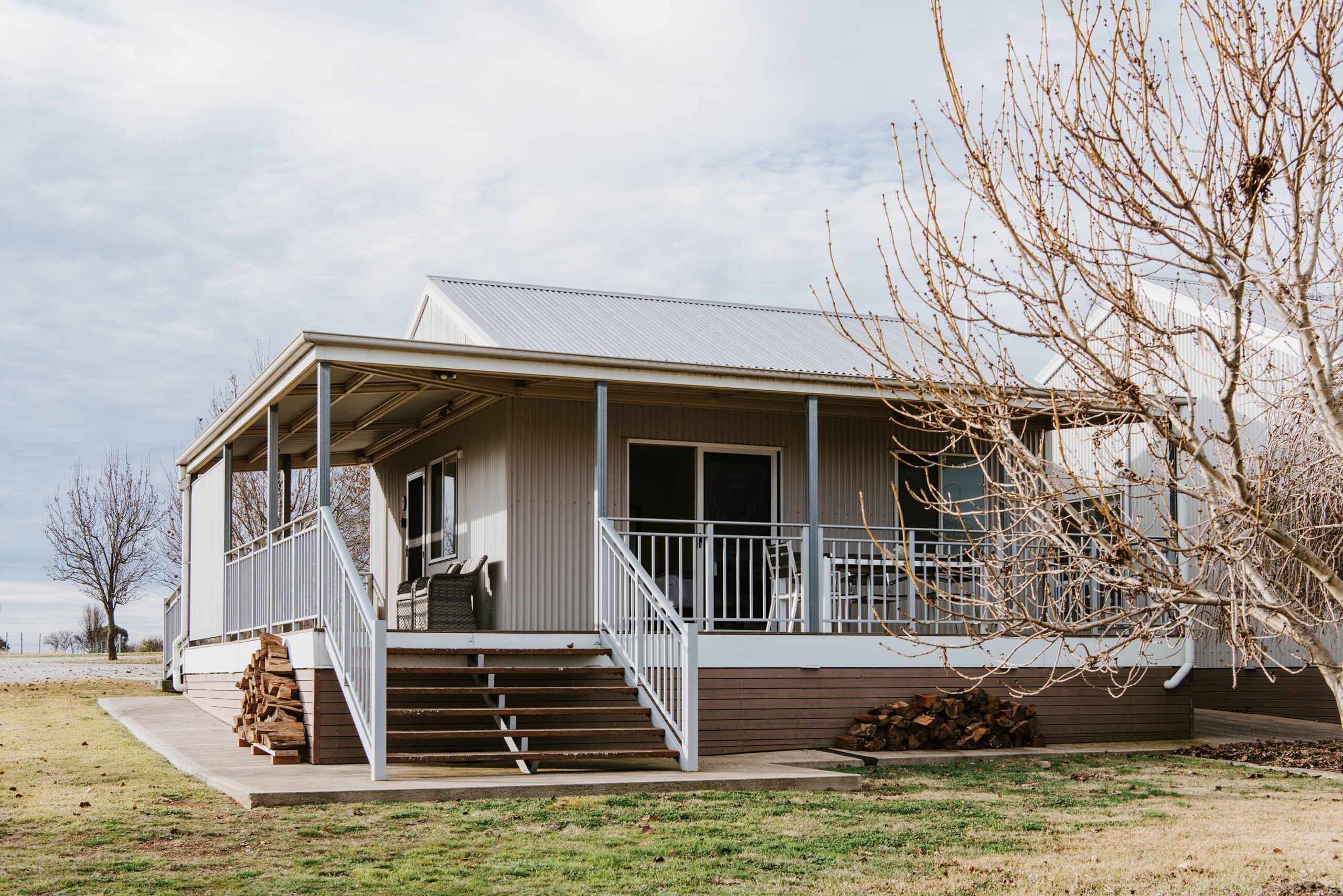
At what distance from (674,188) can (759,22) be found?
26.5 ft

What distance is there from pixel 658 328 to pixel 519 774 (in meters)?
6.48

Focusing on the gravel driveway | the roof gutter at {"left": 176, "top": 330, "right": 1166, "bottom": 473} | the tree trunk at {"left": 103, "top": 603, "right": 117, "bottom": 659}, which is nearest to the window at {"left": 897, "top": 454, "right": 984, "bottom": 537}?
the roof gutter at {"left": 176, "top": 330, "right": 1166, "bottom": 473}

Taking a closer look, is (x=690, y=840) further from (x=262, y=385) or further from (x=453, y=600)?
(x=262, y=385)

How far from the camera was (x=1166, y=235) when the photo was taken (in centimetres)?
489

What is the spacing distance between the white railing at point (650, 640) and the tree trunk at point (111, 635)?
89.1 ft

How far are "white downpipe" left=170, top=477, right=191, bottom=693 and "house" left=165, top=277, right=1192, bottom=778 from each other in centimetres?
157

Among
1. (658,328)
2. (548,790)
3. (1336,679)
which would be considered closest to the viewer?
(1336,679)

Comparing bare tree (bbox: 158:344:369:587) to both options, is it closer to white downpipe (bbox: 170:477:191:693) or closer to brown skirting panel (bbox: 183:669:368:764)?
white downpipe (bbox: 170:477:191:693)

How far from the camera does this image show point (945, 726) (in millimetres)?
11703

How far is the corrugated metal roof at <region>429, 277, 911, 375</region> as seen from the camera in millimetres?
13070

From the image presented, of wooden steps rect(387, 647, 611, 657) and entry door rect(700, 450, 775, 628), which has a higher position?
entry door rect(700, 450, 775, 628)

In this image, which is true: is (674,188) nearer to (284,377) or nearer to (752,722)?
(284,377)

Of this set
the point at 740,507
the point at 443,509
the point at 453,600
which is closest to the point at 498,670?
the point at 453,600

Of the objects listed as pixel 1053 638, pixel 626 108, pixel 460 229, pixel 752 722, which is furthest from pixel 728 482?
pixel 460 229
